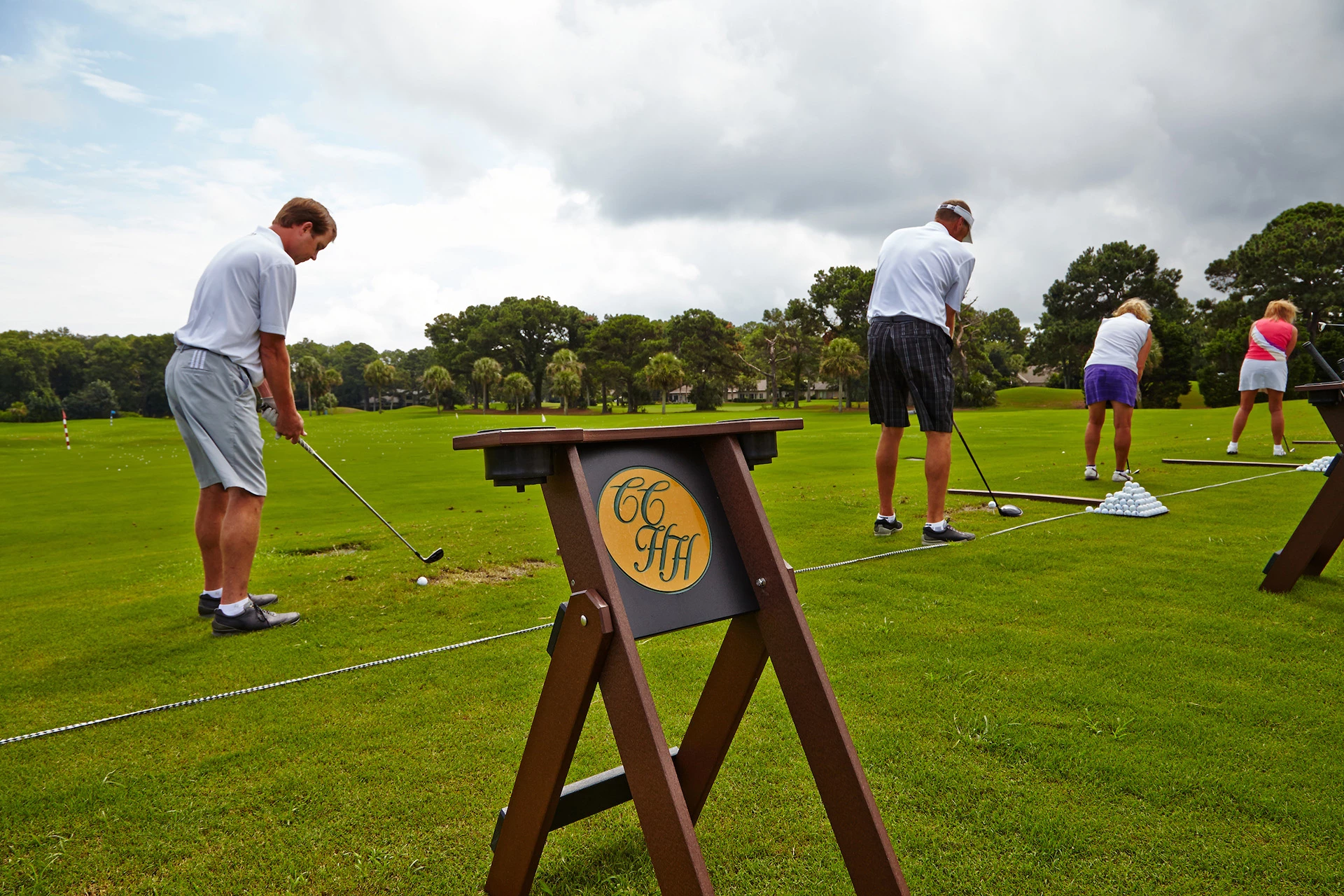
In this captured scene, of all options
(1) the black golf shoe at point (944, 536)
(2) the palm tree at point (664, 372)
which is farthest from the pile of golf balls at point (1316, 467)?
(2) the palm tree at point (664, 372)

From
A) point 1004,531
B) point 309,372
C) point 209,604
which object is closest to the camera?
point 209,604

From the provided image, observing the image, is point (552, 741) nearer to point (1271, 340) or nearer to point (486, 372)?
point (1271, 340)

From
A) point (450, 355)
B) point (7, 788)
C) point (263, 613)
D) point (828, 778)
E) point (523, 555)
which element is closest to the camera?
point (828, 778)

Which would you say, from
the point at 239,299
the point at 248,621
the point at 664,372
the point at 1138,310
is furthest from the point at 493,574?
the point at 664,372

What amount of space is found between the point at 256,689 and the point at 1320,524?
5.15 m

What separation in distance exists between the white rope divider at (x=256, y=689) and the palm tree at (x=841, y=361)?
54.7 m

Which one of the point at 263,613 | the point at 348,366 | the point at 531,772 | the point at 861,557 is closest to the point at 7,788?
the point at 263,613

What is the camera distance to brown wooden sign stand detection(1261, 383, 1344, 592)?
3.84m

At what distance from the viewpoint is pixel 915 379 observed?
5.41 meters

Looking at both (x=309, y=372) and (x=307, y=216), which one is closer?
(x=307, y=216)

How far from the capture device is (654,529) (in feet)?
5.56

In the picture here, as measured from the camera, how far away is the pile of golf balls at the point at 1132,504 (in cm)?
615

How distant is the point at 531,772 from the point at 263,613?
9.93ft

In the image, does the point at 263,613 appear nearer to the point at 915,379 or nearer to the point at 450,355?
the point at 915,379
